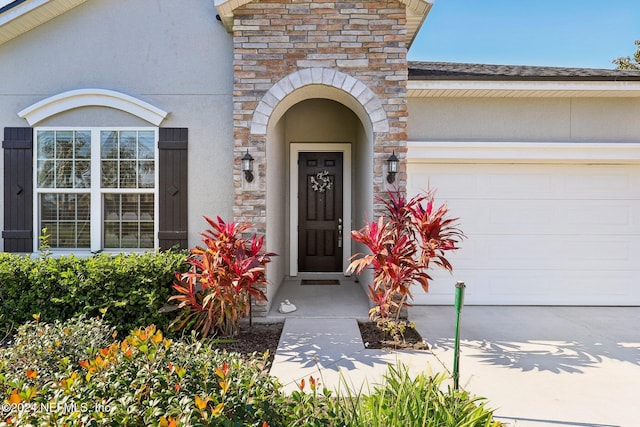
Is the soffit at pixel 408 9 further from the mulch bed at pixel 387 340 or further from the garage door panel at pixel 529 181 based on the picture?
the mulch bed at pixel 387 340

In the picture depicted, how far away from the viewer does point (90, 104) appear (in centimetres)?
538

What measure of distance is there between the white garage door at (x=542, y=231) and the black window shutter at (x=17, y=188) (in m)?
5.73

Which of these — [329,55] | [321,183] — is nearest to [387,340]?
[329,55]

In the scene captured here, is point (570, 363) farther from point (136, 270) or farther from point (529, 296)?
point (136, 270)

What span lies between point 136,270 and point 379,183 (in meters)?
3.30

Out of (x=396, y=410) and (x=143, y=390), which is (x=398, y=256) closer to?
(x=396, y=410)

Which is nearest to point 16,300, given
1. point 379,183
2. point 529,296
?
point 379,183

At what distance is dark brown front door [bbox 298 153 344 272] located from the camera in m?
7.60

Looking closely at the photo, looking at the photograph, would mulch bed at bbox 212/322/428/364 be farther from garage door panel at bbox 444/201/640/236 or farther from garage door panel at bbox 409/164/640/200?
garage door panel at bbox 409/164/640/200

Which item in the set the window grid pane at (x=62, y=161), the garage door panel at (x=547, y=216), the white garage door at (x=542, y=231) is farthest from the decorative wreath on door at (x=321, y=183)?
the window grid pane at (x=62, y=161)

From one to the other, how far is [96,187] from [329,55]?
3.86m

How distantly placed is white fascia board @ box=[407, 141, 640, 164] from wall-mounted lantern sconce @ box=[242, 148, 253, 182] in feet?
8.01

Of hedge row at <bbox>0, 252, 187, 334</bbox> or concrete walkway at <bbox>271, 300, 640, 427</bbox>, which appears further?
hedge row at <bbox>0, 252, 187, 334</bbox>

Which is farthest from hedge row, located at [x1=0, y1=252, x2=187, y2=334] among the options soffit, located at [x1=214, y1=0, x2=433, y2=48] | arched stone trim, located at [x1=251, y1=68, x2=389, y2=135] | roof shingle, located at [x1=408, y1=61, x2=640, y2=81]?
roof shingle, located at [x1=408, y1=61, x2=640, y2=81]
